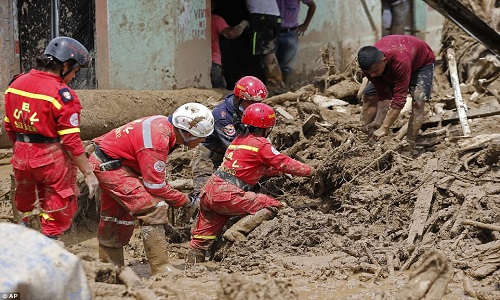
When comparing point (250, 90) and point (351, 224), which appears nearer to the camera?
point (351, 224)

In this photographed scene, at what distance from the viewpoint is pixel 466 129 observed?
29.6 ft

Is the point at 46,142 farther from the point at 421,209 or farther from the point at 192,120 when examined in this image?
the point at 421,209

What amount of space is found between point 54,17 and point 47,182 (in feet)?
16.4

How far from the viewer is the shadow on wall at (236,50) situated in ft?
44.7

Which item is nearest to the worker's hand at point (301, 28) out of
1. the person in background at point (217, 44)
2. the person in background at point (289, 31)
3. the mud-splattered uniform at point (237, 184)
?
the person in background at point (289, 31)

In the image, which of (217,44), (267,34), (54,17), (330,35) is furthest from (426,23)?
(54,17)

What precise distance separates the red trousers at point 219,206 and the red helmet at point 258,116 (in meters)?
0.65

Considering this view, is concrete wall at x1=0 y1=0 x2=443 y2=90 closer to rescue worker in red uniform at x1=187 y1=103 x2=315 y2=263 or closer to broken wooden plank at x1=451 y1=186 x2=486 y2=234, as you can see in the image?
rescue worker in red uniform at x1=187 y1=103 x2=315 y2=263

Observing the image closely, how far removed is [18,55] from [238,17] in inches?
178

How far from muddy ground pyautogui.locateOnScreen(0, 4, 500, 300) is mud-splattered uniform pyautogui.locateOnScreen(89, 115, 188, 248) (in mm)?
591

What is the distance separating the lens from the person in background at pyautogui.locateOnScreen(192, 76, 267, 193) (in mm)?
8289

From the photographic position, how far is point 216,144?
8.58m

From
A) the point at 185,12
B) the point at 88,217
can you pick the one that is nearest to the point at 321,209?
the point at 88,217

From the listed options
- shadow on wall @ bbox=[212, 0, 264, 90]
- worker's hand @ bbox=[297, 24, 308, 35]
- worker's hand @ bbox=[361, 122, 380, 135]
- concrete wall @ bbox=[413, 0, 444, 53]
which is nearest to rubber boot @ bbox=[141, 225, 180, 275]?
worker's hand @ bbox=[361, 122, 380, 135]
